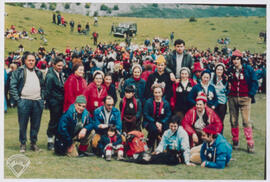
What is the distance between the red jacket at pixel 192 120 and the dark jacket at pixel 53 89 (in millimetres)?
2291

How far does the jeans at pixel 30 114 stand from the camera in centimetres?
576

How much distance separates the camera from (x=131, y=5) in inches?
263

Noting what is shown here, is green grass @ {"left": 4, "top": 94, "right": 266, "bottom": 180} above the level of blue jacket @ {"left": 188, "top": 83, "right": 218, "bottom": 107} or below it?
below

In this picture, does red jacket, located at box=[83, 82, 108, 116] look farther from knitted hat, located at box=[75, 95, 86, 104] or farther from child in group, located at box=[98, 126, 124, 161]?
child in group, located at box=[98, 126, 124, 161]

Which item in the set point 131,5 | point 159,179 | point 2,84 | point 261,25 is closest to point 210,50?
point 261,25

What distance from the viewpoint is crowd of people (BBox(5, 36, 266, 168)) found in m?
5.79

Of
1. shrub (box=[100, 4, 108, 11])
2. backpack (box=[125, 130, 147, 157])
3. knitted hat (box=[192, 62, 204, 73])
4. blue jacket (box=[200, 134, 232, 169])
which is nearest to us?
blue jacket (box=[200, 134, 232, 169])

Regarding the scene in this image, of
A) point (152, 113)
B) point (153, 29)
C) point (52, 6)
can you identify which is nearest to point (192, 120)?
point (152, 113)

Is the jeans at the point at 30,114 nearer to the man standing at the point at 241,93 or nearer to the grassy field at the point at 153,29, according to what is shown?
the grassy field at the point at 153,29

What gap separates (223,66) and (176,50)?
0.96 meters

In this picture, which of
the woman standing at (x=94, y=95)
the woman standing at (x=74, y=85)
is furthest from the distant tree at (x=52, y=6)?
the woman standing at (x=94, y=95)

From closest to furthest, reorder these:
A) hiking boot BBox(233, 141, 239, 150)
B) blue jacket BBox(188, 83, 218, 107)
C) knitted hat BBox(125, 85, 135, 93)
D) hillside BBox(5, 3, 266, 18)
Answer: knitted hat BBox(125, 85, 135, 93) → blue jacket BBox(188, 83, 218, 107) → hiking boot BBox(233, 141, 239, 150) → hillside BBox(5, 3, 266, 18)

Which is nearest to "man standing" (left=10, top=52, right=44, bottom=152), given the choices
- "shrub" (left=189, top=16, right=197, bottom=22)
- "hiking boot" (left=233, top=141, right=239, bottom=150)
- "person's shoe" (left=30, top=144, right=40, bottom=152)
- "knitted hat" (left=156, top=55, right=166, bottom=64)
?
"person's shoe" (left=30, top=144, right=40, bottom=152)

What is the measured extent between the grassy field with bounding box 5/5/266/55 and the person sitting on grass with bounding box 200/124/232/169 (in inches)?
80.3
